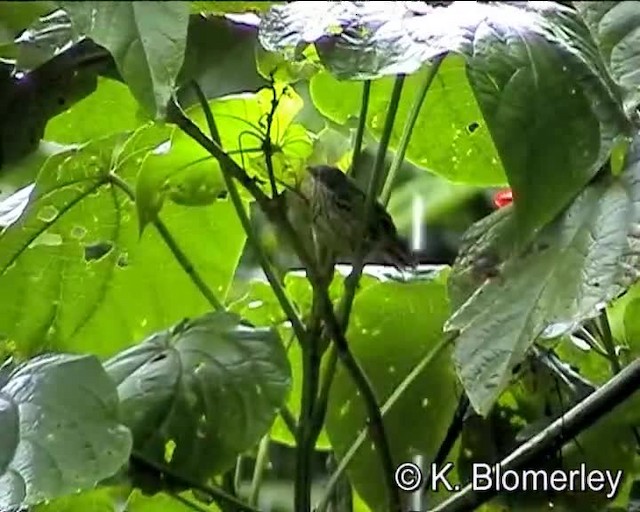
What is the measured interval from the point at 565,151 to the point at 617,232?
41 mm

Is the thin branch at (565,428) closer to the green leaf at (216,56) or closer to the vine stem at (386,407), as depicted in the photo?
→ the vine stem at (386,407)

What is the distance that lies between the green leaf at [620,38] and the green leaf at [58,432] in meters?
0.20

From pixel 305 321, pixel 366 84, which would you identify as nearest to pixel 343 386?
pixel 305 321

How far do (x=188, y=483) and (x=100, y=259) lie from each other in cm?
15

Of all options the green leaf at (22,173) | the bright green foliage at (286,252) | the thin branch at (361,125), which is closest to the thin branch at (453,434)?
the bright green foliage at (286,252)

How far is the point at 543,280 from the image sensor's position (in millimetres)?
433

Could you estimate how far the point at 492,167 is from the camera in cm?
55

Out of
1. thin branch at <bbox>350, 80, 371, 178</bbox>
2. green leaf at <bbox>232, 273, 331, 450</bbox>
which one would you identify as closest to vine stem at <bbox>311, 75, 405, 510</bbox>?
thin branch at <bbox>350, 80, 371, 178</bbox>

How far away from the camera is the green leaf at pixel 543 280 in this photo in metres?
0.41

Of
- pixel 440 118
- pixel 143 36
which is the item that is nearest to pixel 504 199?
pixel 440 118

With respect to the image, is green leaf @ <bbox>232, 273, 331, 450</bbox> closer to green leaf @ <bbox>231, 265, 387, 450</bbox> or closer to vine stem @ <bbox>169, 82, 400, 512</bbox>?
green leaf @ <bbox>231, 265, 387, 450</bbox>

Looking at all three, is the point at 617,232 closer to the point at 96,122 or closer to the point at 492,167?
the point at 492,167

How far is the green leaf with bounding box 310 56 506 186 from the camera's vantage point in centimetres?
54

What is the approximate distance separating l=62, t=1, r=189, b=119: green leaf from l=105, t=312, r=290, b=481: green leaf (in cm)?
13
